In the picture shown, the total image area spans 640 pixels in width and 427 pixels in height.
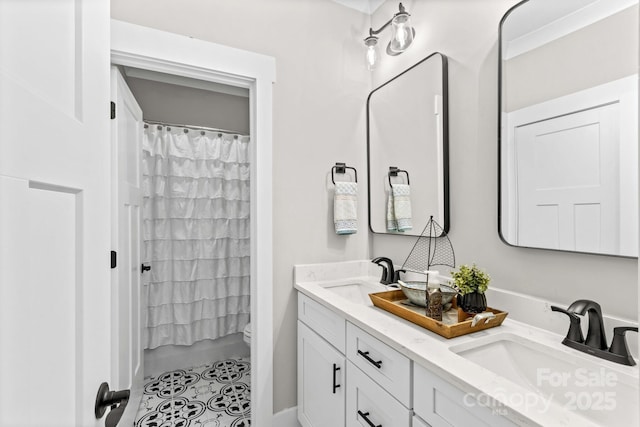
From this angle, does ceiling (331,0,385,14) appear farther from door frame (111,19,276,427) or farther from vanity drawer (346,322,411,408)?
vanity drawer (346,322,411,408)

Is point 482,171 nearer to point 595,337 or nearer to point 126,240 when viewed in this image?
point 595,337

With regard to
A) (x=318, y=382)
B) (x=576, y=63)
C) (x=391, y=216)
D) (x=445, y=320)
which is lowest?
(x=318, y=382)

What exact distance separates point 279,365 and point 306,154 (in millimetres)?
1185

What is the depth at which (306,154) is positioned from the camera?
1.82m

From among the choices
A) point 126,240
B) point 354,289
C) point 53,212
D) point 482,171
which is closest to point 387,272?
point 354,289

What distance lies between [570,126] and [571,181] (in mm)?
176

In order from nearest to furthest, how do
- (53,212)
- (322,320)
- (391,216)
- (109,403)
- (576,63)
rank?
1. (53,212)
2. (109,403)
3. (576,63)
4. (322,320)
5. (391,216)

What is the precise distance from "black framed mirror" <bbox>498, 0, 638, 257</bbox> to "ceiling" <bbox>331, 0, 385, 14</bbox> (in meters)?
0.96

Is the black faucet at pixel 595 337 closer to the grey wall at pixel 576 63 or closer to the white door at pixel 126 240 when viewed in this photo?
the grey wall at pixel 576 63

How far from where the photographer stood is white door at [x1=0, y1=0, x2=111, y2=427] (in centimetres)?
38

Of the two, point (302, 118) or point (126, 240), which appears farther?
point (302, 118)

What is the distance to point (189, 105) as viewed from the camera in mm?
2707

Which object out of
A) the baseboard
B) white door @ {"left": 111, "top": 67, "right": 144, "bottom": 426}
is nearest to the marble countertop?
the baseboard

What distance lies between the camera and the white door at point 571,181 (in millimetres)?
A: 935
